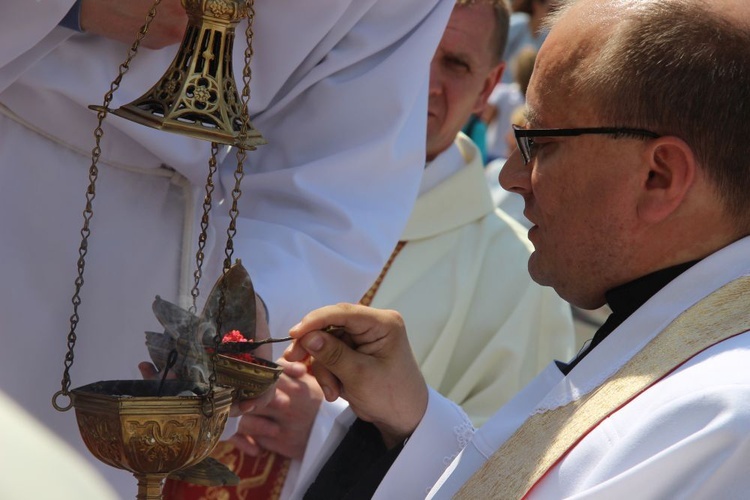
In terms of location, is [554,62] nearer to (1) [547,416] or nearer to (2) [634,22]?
(2) [634,22]

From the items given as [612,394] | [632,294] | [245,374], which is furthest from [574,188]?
[245,374]

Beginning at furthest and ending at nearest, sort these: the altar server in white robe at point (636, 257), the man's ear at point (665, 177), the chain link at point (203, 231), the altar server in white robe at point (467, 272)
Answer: the altar server in white robe at point (467, 272)
the chain link at point (203, 231)
the man's ear at point (665, 177)
the altar server in white robe at point (636, 257)

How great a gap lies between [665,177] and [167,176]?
1.14 metres

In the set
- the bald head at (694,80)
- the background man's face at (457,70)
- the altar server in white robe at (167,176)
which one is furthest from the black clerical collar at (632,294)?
the background man's face at (457,70)

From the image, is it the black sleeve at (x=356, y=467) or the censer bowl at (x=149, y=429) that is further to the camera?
the black sleeve at (x=356, y=467)

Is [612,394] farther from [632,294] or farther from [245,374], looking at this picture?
[245,374]

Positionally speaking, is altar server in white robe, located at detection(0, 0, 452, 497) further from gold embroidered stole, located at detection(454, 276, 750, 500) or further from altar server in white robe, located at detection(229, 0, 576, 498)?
altar server in white robe, located at detection(229, 0, 576, 498)

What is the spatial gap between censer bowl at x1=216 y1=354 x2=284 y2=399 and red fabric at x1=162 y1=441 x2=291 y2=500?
38.9 inches

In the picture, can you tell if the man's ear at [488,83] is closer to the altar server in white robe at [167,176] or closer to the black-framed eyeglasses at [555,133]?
the altar server in white robe at [167,176]

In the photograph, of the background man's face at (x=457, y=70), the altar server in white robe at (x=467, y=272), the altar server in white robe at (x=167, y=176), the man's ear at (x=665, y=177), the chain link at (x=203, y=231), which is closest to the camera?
the man's ear at (x=665, y=177)

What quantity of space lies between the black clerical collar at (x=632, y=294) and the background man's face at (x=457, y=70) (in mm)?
2375

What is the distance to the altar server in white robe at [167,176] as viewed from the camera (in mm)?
2537

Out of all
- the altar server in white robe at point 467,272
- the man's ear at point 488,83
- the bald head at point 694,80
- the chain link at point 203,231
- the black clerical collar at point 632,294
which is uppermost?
the bald head at point 694,80

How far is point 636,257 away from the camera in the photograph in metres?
2.21
